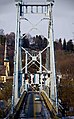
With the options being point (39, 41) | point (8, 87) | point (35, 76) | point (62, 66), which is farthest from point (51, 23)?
point (39, 41)

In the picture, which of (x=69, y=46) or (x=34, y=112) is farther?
(x=69, y=46)

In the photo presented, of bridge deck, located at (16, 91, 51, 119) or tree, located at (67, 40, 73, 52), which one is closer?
bridge deck, located at (16, 91, 51, 119)

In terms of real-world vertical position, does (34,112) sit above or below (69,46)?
below

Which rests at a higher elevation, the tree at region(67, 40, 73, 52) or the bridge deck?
the tree at region(67, 40, 73, 52)

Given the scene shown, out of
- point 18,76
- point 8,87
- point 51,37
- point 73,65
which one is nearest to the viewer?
point 18,76

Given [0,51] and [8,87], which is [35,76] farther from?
[0,51]

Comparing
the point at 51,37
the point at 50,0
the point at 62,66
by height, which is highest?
the point at 50,0

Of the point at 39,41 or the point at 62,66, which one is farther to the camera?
the point at 39,41

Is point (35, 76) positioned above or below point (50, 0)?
below

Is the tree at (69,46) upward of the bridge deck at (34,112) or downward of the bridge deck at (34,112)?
upward

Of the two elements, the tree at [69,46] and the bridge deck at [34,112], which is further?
the tree at [69,46]

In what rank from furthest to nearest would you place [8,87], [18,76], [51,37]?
[8,87] → [51,37] → [18,76]

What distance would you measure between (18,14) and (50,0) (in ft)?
5.11

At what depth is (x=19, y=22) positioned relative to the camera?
17266 millimetres
